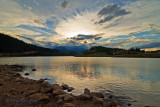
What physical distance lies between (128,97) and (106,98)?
4.18 m

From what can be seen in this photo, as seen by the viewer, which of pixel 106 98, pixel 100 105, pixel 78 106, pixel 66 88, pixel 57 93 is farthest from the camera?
pixel 66 88

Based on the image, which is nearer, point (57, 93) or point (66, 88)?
point (57, 93)

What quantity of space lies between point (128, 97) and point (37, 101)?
613 inches

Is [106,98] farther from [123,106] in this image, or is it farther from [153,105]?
[153,105]

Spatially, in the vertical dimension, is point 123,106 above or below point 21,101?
below

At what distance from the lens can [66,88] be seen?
23.4 metres

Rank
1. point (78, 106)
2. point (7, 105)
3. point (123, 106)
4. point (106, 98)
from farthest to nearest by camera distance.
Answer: point (106, 98) → point (123, 106) → point (78, 106) → point (7, 105)

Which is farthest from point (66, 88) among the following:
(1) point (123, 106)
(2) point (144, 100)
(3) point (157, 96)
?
(3) point (157, 96)

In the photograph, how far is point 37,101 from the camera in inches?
534

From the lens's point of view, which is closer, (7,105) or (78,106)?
(7,105)

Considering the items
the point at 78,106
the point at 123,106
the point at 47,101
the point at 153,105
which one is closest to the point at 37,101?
the point at 47,101

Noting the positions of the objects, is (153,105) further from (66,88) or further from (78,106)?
(66,88)

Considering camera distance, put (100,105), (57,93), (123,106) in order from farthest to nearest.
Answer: (57,93) < (123,106) < (100,105)

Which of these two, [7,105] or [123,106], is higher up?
[7,105]
